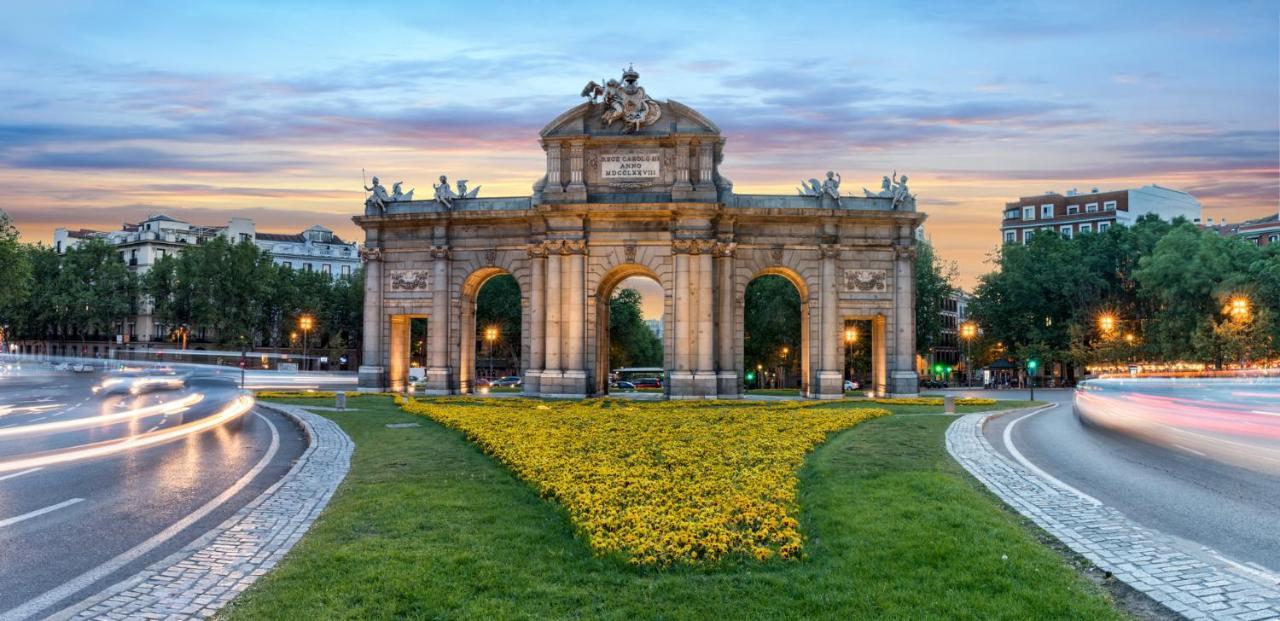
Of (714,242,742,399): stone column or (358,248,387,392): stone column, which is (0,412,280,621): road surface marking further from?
(358,248,387,392): stone column

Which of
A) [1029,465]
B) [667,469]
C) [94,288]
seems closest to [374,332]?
[667,469]

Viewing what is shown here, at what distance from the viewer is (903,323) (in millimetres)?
50688

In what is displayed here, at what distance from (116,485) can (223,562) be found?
23.5 ft

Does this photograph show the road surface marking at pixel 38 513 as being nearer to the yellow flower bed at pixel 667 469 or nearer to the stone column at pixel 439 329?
the yellow flower bed at pixel 667 469

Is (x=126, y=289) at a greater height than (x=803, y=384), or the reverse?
(x=126, y=289)

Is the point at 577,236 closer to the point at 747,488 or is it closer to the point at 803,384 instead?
the point at 803,384

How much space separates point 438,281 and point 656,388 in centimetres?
2649

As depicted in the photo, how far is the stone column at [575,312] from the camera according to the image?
157ft

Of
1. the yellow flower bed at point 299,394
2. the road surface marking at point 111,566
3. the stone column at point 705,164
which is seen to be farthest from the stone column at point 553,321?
the road surface marking at point 111,566

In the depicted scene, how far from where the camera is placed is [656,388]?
73062 millimetres

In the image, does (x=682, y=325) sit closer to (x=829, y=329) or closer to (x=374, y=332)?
(x=829, y=329)

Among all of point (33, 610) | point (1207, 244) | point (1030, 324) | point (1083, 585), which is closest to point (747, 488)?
point (1083, 585)

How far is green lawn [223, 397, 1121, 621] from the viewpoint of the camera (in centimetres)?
970

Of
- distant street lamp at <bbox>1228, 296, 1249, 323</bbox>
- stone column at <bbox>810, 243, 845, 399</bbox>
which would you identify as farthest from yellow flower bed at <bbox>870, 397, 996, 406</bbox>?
distant street lamp at <bbox>1228, 296, 1249, 323</bbox>
